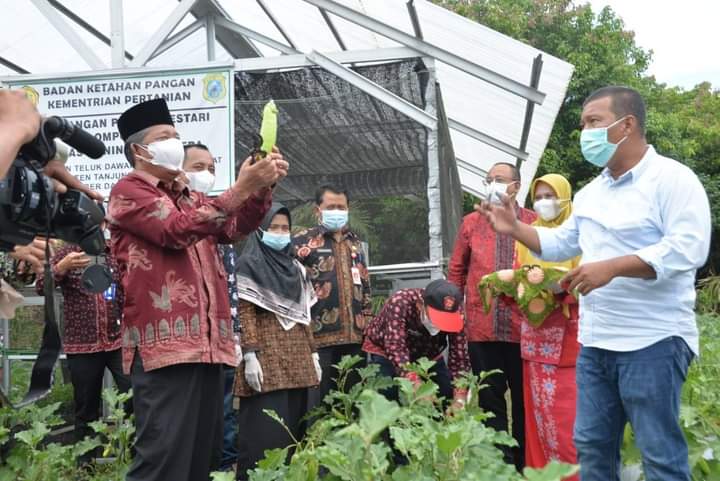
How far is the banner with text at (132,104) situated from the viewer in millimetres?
5391

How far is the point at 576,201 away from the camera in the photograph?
10.1 feet

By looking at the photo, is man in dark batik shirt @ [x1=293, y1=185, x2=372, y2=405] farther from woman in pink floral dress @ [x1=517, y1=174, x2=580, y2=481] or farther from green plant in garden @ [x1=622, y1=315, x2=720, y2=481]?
green plant in garden @ [x1=622, y1=315, x2=720, y2=481]

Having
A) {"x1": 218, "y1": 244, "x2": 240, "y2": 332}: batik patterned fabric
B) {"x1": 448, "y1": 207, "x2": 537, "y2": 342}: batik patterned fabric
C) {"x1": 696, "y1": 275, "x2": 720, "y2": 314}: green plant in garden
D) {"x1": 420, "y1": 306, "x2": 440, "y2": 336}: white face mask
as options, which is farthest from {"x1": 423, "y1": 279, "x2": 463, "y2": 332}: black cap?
{"x1": 696, "y1": 275, "x2": 720, "y2": 314}: green plant in garden

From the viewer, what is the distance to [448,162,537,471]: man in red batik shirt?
4.22 metres

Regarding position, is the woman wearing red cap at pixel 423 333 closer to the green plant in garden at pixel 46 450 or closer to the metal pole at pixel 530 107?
the green plant in garden at pixel 46 450

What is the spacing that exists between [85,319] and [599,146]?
9.85 feet

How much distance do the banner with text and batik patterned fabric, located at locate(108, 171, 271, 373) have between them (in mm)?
2588

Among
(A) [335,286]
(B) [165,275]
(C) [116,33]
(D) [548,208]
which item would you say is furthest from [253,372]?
(C) [116,33]

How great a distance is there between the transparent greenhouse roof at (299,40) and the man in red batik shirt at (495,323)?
1.51 meters

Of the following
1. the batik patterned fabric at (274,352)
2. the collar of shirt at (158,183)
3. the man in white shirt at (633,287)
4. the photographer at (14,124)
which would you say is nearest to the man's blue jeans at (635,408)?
the man in white shirt at (633,287)

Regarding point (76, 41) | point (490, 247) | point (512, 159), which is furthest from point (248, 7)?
point (512, 159)

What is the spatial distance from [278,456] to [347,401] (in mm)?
881

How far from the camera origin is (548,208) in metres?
3.85

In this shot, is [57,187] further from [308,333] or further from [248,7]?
[248,7]
